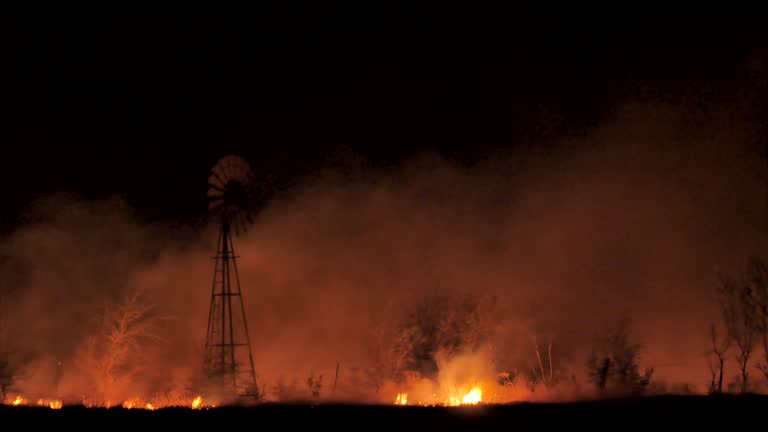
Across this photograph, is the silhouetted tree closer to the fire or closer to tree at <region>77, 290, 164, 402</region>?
the fire

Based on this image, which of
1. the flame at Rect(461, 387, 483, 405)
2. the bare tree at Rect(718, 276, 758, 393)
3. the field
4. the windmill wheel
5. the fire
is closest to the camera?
the field

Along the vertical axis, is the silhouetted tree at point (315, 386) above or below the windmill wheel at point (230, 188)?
below

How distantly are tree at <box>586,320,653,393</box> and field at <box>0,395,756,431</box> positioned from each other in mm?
5743

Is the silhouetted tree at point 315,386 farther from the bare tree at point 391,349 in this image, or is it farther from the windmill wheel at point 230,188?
the windmill wheel at point 230,188

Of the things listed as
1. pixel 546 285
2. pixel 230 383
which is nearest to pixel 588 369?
pixel 546 285

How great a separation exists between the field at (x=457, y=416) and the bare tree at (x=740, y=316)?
9356 mm

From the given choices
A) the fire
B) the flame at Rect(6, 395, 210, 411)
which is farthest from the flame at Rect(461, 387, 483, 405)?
the flame at Rect(6, 395, 210, 411)

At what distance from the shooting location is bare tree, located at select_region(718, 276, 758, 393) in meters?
24.2

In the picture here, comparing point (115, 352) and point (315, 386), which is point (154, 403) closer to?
point (115, 352)

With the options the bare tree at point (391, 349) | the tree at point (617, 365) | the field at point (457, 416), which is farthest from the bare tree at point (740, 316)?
the bare tree at point (391, 349)

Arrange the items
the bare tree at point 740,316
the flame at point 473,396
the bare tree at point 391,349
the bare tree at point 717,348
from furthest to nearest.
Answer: the bare tree at point 391,349 < the bare tree at point 717,348 < the bare tree at point 740,316 < the flame at point 473,396

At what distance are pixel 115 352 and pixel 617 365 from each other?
15.2 m

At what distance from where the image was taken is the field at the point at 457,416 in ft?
46.7

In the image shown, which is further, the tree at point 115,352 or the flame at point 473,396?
the tree at point 115,352
